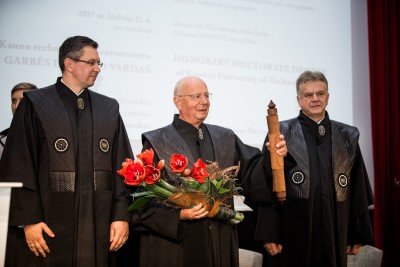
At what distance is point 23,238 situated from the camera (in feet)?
9.99

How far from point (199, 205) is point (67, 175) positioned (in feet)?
2.60

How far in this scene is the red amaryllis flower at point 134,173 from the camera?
285 centimetres

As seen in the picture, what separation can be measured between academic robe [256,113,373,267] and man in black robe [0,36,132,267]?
115cm

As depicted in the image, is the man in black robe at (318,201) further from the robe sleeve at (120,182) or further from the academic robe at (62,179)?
the academic robe at (62,179)

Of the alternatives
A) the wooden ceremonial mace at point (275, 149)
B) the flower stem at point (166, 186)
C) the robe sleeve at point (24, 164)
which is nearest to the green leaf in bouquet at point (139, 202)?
the flower stem at point (166, 186)

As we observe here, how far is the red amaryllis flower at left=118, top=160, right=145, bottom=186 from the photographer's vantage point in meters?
2.85

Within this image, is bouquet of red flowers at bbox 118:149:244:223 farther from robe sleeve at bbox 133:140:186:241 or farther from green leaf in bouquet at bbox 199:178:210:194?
robe sleeve at bbox 133:140:186:241

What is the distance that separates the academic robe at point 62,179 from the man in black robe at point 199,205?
27 centimetres

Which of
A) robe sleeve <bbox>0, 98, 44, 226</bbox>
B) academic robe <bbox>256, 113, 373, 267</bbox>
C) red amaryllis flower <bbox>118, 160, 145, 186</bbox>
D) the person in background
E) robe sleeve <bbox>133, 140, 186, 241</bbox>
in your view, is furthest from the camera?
the person in background

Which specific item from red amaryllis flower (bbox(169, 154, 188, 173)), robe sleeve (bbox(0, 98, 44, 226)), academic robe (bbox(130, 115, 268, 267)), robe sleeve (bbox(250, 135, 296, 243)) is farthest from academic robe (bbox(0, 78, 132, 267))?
robe sleeve (bbox(250, 135, 296, 243))

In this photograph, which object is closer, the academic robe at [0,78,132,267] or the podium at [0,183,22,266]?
the podium at [0,183,22,266]

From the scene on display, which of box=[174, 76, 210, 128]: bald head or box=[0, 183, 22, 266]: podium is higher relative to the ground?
box=[174, 76, 210, 128]: bald head

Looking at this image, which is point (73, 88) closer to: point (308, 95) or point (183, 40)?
point (308, 95)

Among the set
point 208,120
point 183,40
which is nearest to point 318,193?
point 208,120
